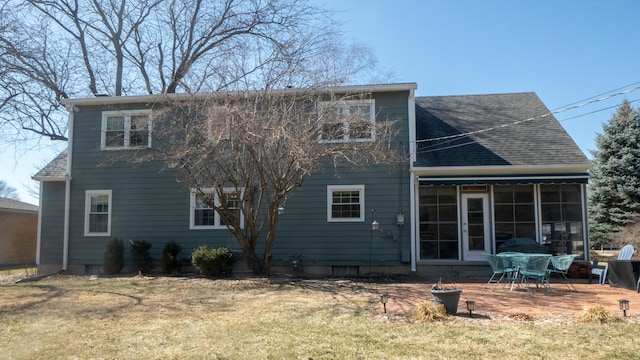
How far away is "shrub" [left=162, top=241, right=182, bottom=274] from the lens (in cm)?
1292

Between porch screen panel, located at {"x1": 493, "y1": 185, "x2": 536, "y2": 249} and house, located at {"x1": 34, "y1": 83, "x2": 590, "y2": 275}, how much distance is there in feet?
0.09

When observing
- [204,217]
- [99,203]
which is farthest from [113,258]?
[204,217]

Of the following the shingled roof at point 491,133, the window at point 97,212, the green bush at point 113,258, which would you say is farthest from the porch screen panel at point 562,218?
the window at point 97,212

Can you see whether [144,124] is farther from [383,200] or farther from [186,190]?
[383,200]

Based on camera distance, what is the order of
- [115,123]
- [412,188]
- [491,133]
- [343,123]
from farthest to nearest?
[115,123]
[491,133]
[412,188]
[343,123]

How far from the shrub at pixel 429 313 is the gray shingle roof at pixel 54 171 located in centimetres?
1188

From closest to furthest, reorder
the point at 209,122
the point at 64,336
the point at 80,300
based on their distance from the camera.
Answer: the point at 64,336 < the point at 80,300 < the point at 209,122

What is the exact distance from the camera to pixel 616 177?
68.6 feet

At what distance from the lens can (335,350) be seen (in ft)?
17.9

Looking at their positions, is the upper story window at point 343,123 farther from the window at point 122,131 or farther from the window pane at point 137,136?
the window at point 122,131

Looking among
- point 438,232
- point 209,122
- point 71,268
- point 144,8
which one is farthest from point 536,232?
point 144,8

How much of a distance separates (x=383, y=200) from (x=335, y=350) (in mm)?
7818

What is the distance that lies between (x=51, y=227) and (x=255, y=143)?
26.8 ft

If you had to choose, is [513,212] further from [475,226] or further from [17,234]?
[17,234]
